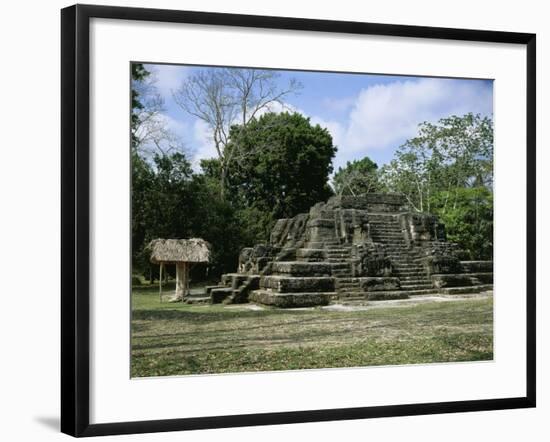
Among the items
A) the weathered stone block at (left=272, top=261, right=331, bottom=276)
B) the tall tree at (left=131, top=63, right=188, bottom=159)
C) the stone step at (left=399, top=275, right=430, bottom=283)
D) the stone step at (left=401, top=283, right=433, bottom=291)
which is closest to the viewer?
the tall tree at (left=131, top=63, right=188, bottom=159)

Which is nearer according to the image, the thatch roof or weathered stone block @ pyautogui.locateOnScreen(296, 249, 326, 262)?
the thatch roof

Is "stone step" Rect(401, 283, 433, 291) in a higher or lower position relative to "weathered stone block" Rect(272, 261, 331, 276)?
lower

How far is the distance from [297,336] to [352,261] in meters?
1.35

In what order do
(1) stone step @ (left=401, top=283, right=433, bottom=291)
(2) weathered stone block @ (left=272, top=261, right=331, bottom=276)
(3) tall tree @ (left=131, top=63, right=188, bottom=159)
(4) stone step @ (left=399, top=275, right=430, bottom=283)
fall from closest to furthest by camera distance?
(3) tall tree @ (left=131, top=63, right=188, bottom=159) < (2) weathered stone block @ (left=272, top=261, right=331, bottom=276) < (1) stone step @ (left=401, top=283, right=433, bottom=291) < (4) stone step @ (left=399, top=275, right=430, bottom=283)

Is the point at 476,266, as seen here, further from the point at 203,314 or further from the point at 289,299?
the point at 203,314

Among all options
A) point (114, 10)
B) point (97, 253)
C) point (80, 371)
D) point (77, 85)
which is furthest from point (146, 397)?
point (114, 10)

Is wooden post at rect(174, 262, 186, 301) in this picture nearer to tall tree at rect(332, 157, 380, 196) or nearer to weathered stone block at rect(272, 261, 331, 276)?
weathered stone block at rect(272, 261, 331, 276)

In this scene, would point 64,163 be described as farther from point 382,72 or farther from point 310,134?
point 382,72

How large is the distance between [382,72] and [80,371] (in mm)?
4920

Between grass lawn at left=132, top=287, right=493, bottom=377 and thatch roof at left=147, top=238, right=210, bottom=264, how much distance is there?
1.46 ft

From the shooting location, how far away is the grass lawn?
31.8 feet

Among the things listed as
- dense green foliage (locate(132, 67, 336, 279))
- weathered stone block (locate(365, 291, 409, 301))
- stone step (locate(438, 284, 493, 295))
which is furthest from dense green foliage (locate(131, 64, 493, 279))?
weathered stone block (locate(365, 291, 409, 301))

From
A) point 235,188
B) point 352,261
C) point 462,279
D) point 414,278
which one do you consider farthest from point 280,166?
point 462,279

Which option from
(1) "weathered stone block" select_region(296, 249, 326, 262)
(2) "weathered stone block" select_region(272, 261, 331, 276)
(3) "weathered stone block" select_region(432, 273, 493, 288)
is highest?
(1) "weathered stone block" select_region(296, 249, 326, 262)
